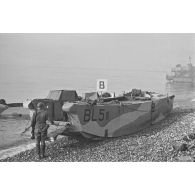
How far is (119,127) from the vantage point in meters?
9.16

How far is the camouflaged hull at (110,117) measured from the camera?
8539mm

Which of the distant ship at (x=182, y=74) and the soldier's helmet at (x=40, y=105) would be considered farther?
the distant ship at (x=182, y=74)

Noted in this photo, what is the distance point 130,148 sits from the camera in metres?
8.16

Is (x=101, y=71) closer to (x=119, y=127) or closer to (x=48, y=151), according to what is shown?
(x=119, y=127)

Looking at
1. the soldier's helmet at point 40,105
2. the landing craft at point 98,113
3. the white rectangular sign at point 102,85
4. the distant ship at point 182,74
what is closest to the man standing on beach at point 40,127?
the soldier's helmet at point 40,105

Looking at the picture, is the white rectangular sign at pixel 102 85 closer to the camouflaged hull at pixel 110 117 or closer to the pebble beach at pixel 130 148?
the camouflaged hull at pixel 110 117

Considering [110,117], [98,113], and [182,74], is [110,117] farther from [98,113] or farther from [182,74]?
[182,74]

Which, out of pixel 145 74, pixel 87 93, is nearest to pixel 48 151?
pixel 87 93

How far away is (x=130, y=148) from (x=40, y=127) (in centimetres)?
207

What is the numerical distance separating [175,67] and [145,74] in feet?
2.47

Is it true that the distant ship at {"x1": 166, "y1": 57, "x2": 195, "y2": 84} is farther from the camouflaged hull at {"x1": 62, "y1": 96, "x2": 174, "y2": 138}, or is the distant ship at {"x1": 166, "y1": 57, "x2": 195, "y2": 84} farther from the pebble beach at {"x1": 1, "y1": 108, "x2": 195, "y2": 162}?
the camouflaged hull at {"x1": 62, "y1": 96, "x2": 174, "y2": 138}

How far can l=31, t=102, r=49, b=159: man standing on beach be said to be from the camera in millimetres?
8125

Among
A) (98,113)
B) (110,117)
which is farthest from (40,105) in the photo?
(110,117)

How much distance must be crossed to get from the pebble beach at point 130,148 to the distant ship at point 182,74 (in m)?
0.97
